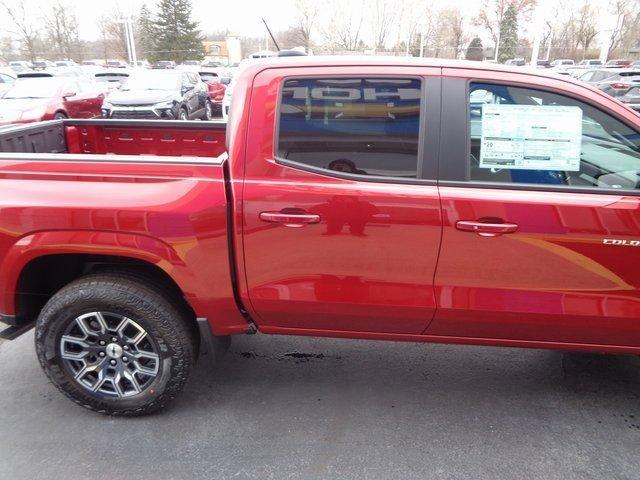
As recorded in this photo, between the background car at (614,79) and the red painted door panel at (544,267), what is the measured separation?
1385 centimetres

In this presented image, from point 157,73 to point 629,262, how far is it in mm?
14276

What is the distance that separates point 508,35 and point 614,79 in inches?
1431

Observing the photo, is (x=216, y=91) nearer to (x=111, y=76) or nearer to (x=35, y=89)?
(x=35, y=89)

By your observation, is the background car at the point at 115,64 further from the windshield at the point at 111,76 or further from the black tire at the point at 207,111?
the black tire at the point at 207,111

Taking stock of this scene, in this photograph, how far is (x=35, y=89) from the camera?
12.1m

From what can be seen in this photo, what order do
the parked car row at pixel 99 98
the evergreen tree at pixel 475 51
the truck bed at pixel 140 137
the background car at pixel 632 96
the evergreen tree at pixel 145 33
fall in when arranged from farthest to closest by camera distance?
the evergreen tree at pixel 145 33, the evergreen tree at pixel 475 51, the background car at pixel 632 96, the parked car row at pixel 99 98, the truck bed at pixel 140 137

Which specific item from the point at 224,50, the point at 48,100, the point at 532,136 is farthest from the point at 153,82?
the point at 224,50

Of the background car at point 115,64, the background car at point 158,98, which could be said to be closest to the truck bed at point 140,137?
the background car at point 158,98

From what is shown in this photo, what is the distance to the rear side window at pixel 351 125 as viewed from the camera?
2342 millimetres

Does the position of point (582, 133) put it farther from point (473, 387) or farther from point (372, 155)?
point (473, 387)

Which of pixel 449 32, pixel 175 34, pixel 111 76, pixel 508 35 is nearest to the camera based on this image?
pixel 111 76

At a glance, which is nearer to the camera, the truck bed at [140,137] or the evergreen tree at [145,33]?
the truck bed at [140,137]

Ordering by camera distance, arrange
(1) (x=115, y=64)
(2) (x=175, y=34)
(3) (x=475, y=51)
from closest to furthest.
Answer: (1) (x=115, y=64)
(3) (x=475, y=51)
(2) (x=175, y=34)

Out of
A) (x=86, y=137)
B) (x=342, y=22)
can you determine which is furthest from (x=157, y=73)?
(x=342, y=22)
